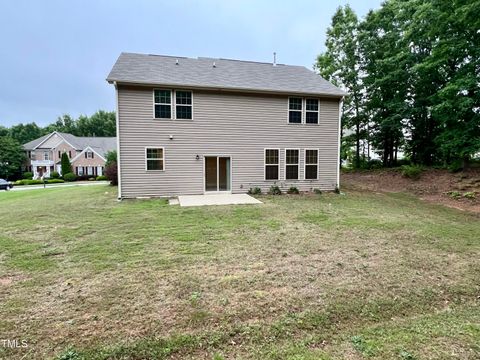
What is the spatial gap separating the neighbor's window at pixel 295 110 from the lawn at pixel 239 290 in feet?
22.3

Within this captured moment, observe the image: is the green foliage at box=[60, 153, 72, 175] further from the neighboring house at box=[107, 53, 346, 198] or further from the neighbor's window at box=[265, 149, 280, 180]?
the neighbor's window at box=[265, 149, 280, 180]

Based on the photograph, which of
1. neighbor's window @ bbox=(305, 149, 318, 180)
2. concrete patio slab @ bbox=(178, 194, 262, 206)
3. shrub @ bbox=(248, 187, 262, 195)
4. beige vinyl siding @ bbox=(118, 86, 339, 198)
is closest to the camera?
concrete patio slab @ bbox=(178, 194, 262, 206)

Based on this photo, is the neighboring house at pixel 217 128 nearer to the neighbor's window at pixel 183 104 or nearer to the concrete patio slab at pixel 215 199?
the neighbor's window at pixel 183 104

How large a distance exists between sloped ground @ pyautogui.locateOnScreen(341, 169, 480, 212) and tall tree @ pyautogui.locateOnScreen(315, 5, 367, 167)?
5051mm

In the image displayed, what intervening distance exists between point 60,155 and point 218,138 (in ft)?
125

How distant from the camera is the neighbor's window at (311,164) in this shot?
12508 mm

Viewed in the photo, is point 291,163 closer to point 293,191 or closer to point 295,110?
point 293,191

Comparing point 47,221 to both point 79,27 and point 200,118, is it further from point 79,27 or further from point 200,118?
point 79,27

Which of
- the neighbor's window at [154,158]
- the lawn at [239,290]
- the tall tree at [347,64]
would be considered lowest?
the lawn at [239,290]

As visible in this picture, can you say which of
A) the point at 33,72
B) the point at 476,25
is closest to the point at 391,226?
the point at 476,25

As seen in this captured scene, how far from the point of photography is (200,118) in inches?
→ 446

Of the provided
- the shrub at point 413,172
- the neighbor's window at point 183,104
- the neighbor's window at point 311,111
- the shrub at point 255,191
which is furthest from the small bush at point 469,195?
the neighbor's window at point 183,104

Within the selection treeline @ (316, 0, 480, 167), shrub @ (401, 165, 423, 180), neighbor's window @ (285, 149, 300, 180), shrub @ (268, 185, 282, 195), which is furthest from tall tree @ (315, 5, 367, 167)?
shrub @ (268, 185, 282, 195)

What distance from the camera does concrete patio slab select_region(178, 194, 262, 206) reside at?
9625mm
